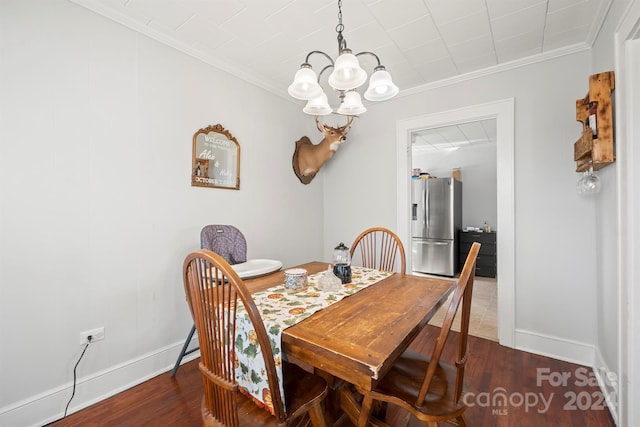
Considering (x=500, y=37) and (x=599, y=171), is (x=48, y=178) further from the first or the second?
(x=599, y=171)

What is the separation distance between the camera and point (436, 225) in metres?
4.73

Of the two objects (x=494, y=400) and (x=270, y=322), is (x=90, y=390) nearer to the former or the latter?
(x=270, y=322)

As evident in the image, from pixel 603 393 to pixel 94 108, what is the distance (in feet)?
12.1

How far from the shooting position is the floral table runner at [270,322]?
3.22 ft

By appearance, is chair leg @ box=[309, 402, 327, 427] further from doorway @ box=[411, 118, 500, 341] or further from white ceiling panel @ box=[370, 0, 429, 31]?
doorway @ box=[411, 118, 500, 341]

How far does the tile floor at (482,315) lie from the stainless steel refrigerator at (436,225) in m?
0.65

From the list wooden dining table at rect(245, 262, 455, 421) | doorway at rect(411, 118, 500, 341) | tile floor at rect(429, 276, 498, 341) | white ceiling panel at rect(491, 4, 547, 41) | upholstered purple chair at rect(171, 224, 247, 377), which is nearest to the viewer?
wooden dining table at rect(245, 262, 455, 421)

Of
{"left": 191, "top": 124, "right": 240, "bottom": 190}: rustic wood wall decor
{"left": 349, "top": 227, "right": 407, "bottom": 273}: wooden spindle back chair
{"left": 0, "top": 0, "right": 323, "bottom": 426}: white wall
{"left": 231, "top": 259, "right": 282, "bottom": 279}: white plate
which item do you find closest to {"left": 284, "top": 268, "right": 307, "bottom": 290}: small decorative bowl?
{"left": 231, "top": 259, "right": 282, "bottom": 279}: white plate

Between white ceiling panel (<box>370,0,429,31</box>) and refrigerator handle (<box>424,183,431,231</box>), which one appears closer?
white ceiling panel (<box>370,0,429,31</box>)

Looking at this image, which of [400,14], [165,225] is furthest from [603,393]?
[165,225]

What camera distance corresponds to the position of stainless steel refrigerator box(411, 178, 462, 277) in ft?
15.3

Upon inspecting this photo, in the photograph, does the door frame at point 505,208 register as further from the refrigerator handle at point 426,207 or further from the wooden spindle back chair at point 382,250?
the refrigerator handle at point 426,207

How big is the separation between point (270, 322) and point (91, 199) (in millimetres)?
1488

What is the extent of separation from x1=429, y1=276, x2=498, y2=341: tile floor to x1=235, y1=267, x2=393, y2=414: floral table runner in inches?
75.1
